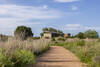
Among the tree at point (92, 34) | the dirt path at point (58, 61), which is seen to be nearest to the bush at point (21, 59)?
the dirt path at point (58, 61)

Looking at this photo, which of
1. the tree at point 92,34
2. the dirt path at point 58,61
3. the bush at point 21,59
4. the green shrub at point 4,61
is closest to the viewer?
the green shrub at point 4,61

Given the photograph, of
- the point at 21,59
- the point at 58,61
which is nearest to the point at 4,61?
the point at 21,59

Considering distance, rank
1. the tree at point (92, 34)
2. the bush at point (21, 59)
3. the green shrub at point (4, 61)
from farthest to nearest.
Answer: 1. the tree at point (92, 34)
2. the bush at point (21, 59)
3. the green shrub at point (4, 61)

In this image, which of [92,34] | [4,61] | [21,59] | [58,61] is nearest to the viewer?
[4,61]

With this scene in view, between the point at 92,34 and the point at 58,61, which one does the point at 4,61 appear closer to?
the point at 58,61

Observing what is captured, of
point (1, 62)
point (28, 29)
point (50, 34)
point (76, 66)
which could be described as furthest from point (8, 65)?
point (50, 34)

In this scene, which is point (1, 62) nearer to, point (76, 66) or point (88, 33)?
point (76, 66)

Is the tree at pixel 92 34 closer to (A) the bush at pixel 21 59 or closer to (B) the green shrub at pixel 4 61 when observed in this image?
(A) the bush at pixel 21 59

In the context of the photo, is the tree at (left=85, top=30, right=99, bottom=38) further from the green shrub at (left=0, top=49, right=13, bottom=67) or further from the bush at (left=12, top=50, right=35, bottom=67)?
the green shrub at (left=0, top=49, right=13, bottom=67)

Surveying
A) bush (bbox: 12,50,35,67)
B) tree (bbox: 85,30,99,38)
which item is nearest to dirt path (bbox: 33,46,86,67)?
bush (bbox: 12,50,35,67)

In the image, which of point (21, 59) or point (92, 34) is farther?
point (92, 34)

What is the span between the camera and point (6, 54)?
10875 mm

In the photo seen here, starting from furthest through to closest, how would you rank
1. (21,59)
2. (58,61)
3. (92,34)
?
(92,34)
(58,61)
(21,59)

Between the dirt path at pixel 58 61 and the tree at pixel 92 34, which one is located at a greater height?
the tree at pixel 92 34
